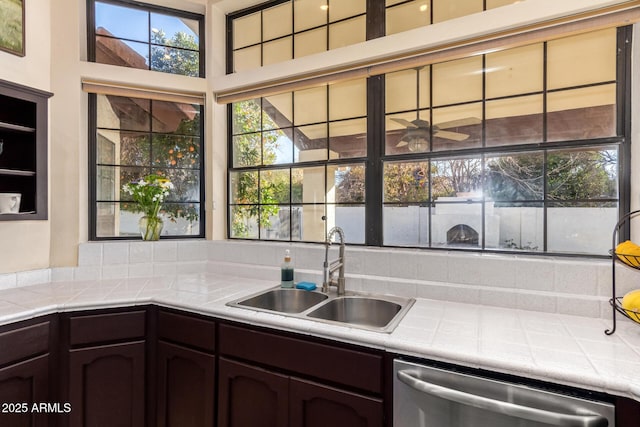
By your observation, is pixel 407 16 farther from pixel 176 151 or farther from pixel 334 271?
pixel 176 151

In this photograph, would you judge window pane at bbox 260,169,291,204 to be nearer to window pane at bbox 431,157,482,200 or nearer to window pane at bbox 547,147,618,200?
window pane at bbox 431,157,482,200

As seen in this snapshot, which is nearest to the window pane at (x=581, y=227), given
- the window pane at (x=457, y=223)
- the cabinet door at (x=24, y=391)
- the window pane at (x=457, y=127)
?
the window pane at (x=457, y=223)

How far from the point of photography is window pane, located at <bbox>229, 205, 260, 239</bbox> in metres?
2.48

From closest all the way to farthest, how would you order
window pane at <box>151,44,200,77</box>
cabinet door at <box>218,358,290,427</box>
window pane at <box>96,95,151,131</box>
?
cabinet door at <box>218,358,290,427</box> → window pane at <box>96,95,151,131</box> → window pane at <box>151,44,200,77</box>

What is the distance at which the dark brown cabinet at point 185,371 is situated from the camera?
5.14 feet

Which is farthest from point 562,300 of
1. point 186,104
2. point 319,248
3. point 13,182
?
point 13,182

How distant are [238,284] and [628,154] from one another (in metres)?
2.17

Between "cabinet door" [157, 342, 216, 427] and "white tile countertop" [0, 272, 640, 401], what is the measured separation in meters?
0.25

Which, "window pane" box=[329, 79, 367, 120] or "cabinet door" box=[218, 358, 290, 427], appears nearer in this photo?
"cabinet door" box=[218, 358, 290, 427]

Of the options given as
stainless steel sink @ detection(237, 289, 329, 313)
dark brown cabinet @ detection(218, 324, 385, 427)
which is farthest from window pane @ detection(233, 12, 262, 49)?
dark brown cabinet @ detection(218, 324, 385, 427)

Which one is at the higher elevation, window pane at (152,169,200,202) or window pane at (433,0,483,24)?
window pane at (433,0,483,24)

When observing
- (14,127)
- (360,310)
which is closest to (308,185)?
(360,310)

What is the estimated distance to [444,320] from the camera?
1.40m

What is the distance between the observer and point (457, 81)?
183cm
